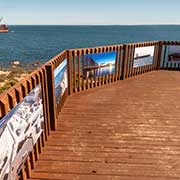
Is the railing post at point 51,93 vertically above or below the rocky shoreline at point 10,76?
above

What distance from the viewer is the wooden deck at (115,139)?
10.6 ft

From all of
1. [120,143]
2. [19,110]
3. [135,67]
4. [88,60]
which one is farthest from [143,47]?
[19,110]

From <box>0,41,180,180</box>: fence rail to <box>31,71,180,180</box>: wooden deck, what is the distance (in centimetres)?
28

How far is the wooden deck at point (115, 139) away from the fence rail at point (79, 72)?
28 centimetres

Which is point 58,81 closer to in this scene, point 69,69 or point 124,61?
point 69,69

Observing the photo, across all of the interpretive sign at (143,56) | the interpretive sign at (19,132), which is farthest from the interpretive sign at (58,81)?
the interpretive sign at (143,56)

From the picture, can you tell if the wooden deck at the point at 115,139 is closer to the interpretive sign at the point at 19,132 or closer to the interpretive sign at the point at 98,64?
the interpretive sign at the point at 19,132

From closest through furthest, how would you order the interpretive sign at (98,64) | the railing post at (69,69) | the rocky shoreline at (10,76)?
the railing post at (69,69) < the interpretive sign at (98,64) < the rocky shoreline at (10,76)

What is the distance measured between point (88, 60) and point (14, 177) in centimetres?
473

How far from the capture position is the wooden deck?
10.6 ft

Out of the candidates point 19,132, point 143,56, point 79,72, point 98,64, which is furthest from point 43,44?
point 19,132

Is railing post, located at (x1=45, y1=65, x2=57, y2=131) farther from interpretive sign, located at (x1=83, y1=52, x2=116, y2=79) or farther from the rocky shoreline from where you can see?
the rocky shoreline

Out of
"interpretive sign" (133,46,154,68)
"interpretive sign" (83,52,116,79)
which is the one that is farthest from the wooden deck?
"interpretive sign" (133,46,154,68)

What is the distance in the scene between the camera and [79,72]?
6.77 metres
